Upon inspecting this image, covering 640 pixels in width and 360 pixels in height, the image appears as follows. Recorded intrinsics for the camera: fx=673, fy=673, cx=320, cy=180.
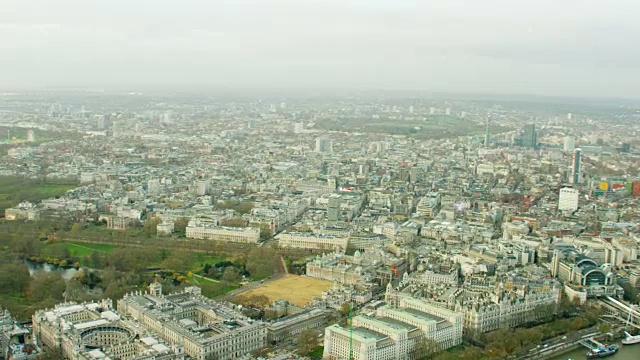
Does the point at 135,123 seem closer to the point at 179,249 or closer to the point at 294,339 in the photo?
the point at 179,249

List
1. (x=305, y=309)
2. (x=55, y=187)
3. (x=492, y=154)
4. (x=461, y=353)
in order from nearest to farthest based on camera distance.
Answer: (x=461, y=353)
(x=305, y=309)
(x=55, y=187)
(x=492, y=154)

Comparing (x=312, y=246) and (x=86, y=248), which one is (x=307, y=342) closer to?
(x=312, y=246)

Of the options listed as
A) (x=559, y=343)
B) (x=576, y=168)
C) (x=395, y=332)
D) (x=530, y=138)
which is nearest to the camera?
(x=395, y=332)

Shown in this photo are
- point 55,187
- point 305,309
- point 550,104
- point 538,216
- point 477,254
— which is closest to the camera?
point 305,309

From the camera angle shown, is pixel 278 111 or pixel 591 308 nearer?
pixel 591 308

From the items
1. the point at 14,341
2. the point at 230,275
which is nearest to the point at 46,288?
the point at 14,341

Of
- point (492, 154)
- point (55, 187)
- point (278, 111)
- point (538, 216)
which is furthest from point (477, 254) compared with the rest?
point (278, 111)
